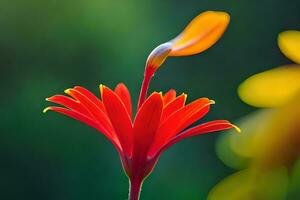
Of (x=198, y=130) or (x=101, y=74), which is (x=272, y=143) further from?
(x=101, y=74)

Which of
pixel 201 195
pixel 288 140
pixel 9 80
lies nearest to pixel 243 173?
pixel 288 140

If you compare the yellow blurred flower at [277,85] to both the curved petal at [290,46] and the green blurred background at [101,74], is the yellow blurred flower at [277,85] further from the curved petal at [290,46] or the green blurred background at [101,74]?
the green blurred background at [101,74]

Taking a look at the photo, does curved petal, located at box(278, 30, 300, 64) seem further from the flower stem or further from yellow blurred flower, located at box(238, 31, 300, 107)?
the flower stem

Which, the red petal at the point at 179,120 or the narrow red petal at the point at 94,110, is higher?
the narrow red petal at the point at 94,110

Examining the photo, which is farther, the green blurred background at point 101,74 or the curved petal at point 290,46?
the green blurred background at point 101,74

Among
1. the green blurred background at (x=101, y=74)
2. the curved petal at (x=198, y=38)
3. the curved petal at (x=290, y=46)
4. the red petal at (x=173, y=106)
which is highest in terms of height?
the curved petal at (x=198, y=38)

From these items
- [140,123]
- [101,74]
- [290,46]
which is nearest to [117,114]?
[140,123]

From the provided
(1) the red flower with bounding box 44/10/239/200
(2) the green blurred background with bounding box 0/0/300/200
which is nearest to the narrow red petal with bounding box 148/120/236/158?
(1) the red flower with bounding box 44/10/239/200

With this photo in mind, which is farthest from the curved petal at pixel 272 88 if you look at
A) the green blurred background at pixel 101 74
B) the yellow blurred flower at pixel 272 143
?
the green blurred background at pixel 101 74
